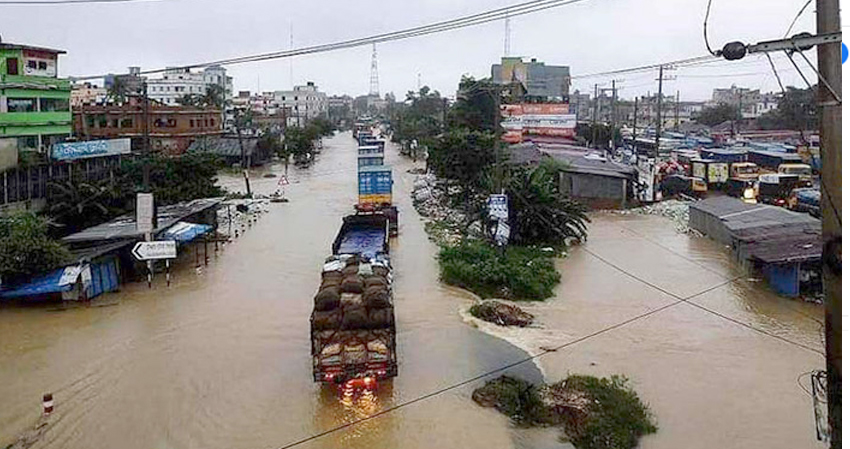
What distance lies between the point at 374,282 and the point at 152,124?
4675 centimetres

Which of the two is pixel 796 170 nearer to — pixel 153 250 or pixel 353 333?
pixel 153 250

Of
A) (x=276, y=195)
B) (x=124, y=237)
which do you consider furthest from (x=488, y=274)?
(x=276, y=195)

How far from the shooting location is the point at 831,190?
460 centimetres

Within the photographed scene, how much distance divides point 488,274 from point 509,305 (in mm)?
1777

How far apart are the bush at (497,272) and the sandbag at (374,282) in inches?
224

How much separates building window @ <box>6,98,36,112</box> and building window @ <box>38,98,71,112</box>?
0.54m

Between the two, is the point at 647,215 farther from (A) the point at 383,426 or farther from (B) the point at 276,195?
(A) the point at 383,426

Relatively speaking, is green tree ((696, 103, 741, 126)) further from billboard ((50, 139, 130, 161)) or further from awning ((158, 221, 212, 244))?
awning ((158, 221, 212, 244))

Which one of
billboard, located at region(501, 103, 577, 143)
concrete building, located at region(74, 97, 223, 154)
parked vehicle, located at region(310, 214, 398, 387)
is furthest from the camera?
billboard, located at region(501, 103, 577, 143)

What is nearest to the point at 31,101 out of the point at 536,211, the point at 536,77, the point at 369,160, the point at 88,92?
the point at 369,160

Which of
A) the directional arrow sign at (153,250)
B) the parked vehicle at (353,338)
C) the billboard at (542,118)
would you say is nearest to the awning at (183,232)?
the directional arrow sign at (153,250)

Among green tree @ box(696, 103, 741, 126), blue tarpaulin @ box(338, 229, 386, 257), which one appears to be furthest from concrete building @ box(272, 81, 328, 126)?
blue tarpaulin @ box(338, 229, 386, 257)

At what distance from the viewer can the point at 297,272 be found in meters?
21.3

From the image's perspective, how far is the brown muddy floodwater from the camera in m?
10.8
